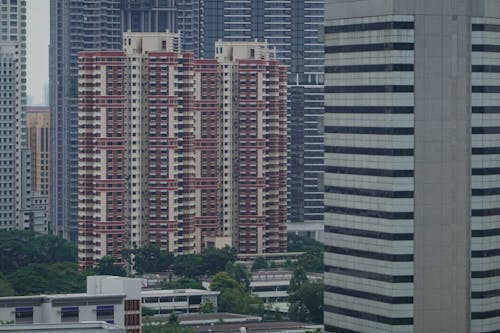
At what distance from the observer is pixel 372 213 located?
159 meters

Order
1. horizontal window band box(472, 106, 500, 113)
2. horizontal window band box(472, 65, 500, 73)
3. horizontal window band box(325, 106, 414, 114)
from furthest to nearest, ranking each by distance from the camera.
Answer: horizontal window band box(472, 106, 500, 113), horizontal window band box(472, 65, 500, 73), horizontal window band box(325, 106, 414, 114)

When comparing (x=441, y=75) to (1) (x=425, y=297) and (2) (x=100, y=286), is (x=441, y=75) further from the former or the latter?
(2) (x=100, y=286)

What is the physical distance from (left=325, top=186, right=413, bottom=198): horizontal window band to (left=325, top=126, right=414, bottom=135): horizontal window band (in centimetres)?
414

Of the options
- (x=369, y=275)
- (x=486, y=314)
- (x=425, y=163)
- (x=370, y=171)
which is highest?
(x=425, y=163)

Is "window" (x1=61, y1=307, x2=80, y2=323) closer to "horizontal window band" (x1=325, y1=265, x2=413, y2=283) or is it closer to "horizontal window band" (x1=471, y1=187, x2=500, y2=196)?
"horizontal window band" (x1=325, y1=265, x2=413, y2=283)

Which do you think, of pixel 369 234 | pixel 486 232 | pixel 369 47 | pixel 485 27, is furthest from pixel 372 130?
pixel 486 232

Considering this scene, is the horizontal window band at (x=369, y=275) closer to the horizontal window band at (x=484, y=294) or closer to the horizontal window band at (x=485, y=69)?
the horizontal window band at (x=484, y=294)

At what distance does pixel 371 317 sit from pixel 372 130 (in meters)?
13.4

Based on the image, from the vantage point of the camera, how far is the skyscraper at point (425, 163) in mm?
156750

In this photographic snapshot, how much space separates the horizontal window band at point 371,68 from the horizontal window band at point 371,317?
17435mm

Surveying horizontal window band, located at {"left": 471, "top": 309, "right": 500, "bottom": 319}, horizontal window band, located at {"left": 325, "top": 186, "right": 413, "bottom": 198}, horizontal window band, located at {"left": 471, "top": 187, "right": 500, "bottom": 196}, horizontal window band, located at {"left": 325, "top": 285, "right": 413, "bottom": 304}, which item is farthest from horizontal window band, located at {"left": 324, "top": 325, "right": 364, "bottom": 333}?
horizontal window band, located at {"left": 471, "top": 187, "right": 500, "bottom": 196}

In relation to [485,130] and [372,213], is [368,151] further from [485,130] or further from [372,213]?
[485,130]

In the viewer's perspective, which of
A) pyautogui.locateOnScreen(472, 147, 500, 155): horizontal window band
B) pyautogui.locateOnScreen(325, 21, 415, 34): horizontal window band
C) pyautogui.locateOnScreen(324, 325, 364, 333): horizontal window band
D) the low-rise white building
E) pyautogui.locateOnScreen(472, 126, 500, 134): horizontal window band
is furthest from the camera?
the low-rise white building

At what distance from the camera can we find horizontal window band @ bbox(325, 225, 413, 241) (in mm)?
157250
